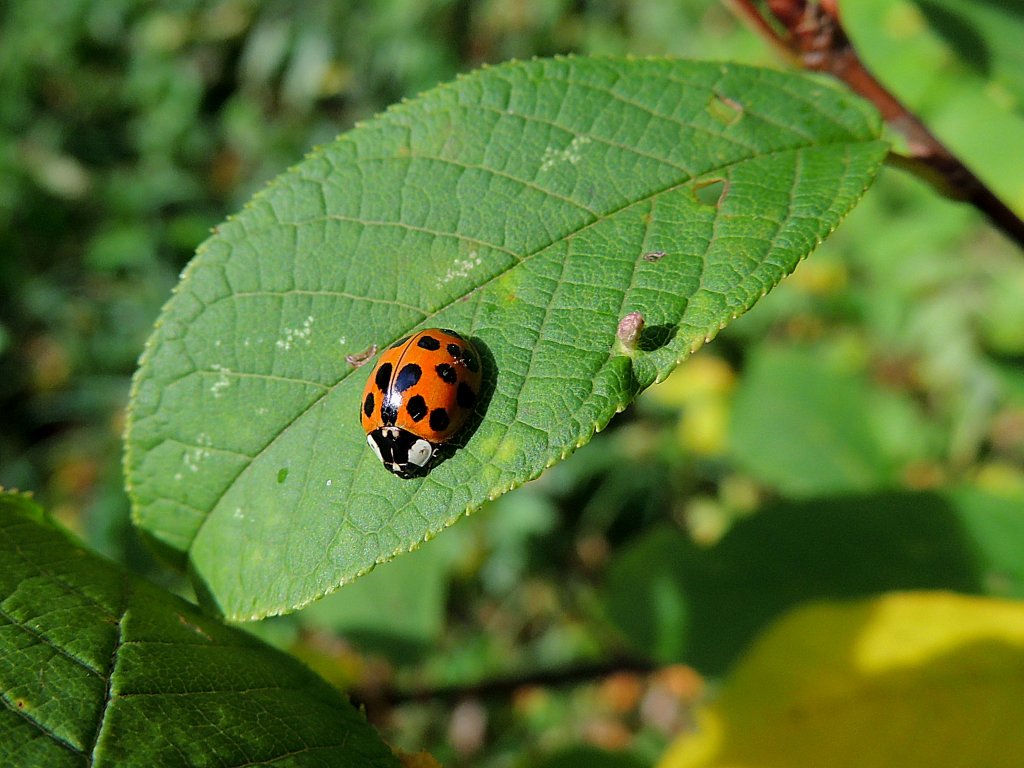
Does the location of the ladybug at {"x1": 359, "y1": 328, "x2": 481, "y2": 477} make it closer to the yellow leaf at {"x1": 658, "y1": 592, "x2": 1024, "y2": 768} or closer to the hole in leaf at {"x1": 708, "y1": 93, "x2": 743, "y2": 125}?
the hole in leaf at {"x1": 708, "y1": 93, "x2": 743, "y2": 125}

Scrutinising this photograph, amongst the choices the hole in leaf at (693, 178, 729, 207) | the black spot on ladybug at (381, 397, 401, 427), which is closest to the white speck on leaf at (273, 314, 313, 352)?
the black spot on ladybug at (381, 397, 401, 427)

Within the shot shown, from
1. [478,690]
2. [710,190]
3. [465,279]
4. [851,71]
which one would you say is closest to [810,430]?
[478,690]

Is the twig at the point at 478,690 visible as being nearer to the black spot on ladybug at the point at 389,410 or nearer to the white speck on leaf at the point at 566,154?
the black spot on ladybug at the point at 389,410

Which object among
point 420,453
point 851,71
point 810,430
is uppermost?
point 851,71

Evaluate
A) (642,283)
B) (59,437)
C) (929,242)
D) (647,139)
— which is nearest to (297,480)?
(642,283)

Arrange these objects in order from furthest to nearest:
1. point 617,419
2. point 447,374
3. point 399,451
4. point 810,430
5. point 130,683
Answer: point 617,419 → point 810,430 → point 447,374 → point 399,451 → point 130,683

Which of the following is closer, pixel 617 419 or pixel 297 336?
pixel 297 336

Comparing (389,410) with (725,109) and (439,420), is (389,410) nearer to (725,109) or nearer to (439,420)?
(439,420)
